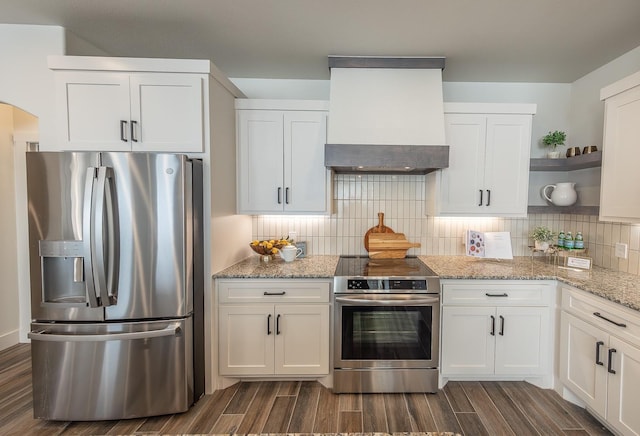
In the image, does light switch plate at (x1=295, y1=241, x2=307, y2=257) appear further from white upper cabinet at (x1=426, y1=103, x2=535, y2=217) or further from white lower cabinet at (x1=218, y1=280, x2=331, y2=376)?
white upper cabinet at (x1=426, y1=103, x2=535, y2=217)

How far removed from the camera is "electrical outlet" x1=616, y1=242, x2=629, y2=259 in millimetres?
2389

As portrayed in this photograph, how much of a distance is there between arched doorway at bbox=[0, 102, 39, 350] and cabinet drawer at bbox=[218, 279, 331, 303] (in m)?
2.32

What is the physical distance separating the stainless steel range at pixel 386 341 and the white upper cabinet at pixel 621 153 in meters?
1.32

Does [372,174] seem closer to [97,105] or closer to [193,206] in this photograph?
[193,206]

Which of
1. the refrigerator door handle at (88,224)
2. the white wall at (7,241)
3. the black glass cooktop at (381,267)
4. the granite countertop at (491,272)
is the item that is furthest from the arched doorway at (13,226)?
the black glass cooktop at (381,267)

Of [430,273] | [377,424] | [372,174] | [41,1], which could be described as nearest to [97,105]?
[41,1]

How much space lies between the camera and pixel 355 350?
2.31 metres

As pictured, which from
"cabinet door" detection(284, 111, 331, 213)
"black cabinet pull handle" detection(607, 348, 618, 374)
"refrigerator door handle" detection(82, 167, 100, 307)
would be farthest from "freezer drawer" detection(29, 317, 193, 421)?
"black cabinet pull handle" detection(607, 348, 618, 374)

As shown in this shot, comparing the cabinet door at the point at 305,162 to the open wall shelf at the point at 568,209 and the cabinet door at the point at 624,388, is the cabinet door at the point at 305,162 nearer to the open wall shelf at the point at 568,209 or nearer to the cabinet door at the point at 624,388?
the open wall shelf at the point at 568,209

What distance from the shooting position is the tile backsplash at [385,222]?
3.07 meters

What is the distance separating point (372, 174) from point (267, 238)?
4.03 ft

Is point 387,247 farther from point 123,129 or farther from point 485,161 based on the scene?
point 123,129

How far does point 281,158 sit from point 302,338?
1497 millimetres

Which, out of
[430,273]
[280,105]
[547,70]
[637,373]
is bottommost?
[637,373]
